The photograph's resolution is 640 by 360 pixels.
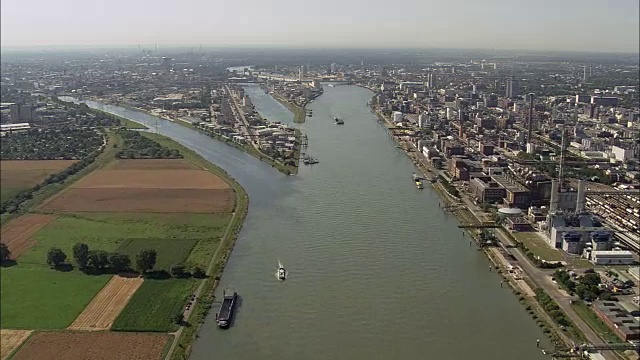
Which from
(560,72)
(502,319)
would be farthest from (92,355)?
(560,72)

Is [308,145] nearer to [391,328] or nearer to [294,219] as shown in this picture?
[294,219]

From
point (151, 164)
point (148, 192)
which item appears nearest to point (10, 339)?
point (148, 192)

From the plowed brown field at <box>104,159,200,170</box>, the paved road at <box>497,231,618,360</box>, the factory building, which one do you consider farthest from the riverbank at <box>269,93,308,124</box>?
the paved road at <box>497,231,618,360</box>

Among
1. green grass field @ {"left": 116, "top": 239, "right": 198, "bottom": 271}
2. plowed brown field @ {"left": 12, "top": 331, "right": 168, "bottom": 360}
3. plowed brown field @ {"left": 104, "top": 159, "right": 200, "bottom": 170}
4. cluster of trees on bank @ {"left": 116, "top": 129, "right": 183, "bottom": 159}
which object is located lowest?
plowed brown field @ {"left": 12, "top": 331, "right": 168, "bottom": 360}

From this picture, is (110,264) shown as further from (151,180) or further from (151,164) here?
(151,164)

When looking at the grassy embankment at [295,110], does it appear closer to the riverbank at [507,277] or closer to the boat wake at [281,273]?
the riverbank at [507,277]

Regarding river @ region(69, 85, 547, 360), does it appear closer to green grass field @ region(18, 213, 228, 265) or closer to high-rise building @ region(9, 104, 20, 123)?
green grass field @ region(18, 213, 228, 265)
